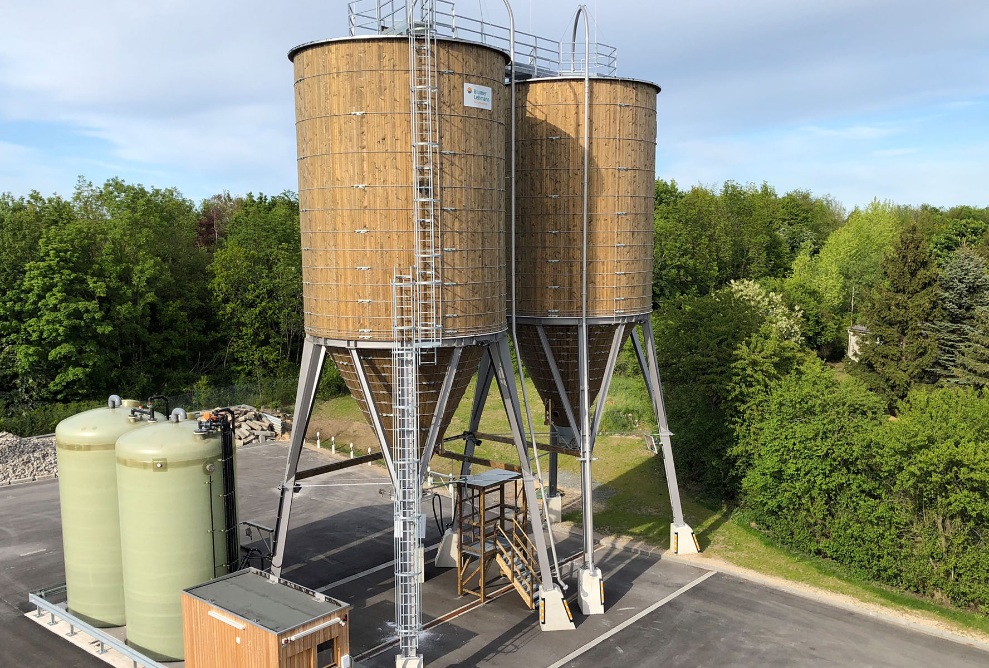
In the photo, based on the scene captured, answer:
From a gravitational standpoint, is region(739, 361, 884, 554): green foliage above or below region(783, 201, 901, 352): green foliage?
below

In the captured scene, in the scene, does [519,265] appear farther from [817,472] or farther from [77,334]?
[77,334]

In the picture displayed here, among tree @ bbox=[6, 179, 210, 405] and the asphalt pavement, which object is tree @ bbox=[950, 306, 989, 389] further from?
tree @ bbox=[6, 179, 210, 405]

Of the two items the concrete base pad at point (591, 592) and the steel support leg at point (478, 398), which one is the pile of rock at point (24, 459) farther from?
the concrete base pad at point (591, 592)

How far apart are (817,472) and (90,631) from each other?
71.4 feet

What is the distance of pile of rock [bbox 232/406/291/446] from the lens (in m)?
40.9

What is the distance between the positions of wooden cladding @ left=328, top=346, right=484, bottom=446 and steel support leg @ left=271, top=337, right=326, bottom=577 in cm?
54

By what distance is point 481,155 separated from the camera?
18.6m

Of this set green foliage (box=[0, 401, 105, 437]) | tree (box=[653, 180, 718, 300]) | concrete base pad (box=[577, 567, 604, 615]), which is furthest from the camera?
tree (box=[653, 180, 718, 300])

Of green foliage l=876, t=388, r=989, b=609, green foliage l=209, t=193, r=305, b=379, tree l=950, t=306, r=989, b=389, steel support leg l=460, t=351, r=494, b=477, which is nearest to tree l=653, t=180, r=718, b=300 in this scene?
tree l=950, t=306, r=989, b=389

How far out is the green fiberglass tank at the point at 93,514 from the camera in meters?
19.6

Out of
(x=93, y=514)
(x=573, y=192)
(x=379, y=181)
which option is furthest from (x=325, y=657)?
(x=573, y=192)

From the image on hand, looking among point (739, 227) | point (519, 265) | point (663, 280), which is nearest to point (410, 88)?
point (519, 265)

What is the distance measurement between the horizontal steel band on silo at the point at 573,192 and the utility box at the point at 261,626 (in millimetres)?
10799

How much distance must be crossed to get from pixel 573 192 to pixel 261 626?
14.4 metres
